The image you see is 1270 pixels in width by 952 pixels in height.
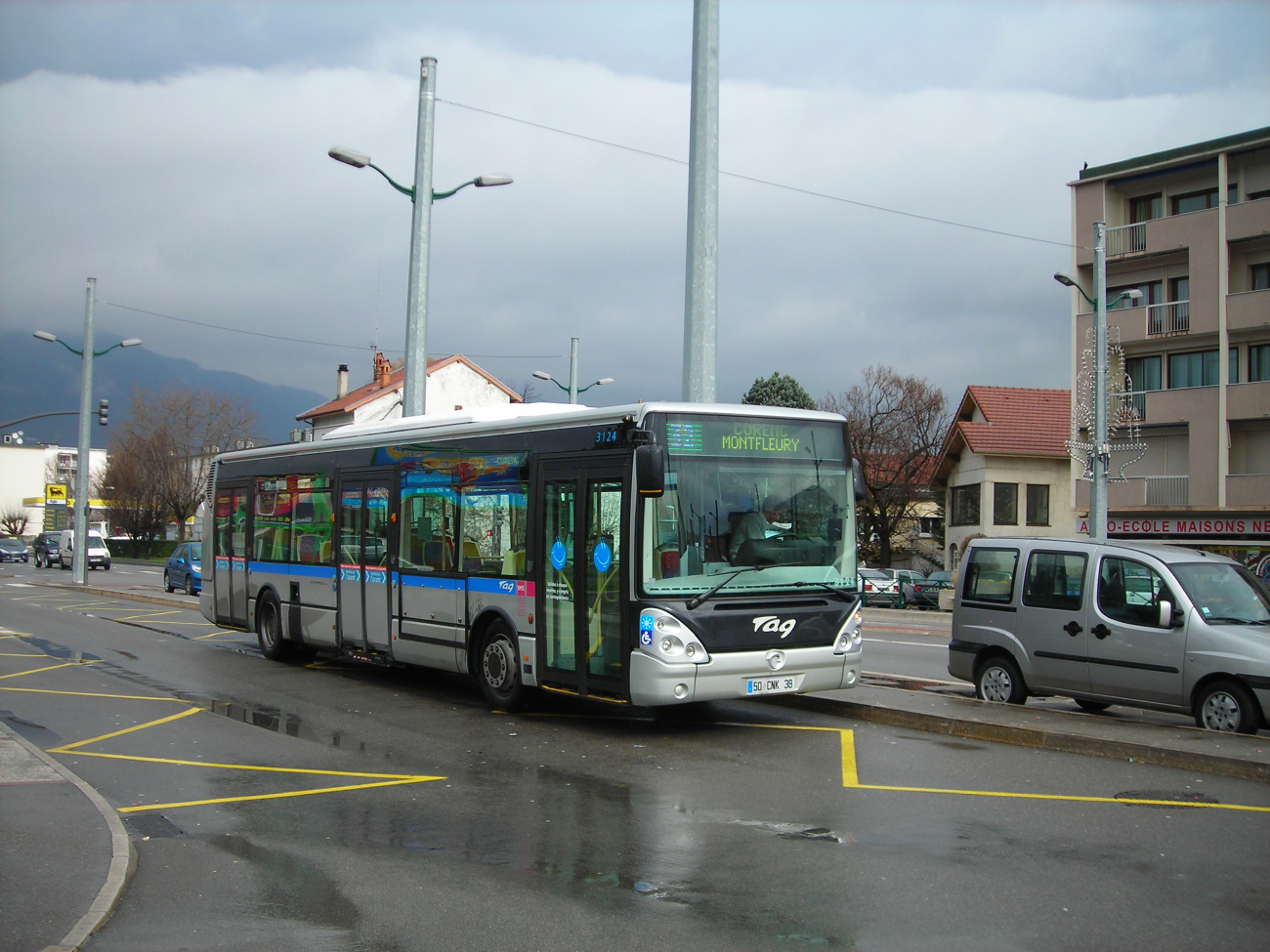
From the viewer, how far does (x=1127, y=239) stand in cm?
4284

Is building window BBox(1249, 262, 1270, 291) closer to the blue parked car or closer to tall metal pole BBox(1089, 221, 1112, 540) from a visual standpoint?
tall metal pole BBox(1089, 221, 1112, 540)

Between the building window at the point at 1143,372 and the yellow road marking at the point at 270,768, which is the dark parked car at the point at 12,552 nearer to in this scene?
the building window at the point at 1143,372

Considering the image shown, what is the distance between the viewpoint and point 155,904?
5684 millimetres

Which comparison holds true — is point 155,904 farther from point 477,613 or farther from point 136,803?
point 477,613

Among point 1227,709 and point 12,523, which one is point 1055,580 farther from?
point 12,523

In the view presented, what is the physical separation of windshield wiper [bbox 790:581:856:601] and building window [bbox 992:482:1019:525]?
4371 centimetres

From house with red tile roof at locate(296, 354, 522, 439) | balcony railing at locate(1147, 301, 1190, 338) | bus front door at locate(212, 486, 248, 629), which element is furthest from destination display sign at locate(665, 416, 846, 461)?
house with red tile roof at locate(296, 354, 522, 439)

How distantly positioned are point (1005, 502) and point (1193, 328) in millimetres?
13307

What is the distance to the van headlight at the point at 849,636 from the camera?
34.9 feet

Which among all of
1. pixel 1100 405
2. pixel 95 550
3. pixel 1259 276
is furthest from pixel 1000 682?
pixel 95 550

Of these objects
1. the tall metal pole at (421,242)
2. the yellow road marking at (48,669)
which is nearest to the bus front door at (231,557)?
the yellow road marking at (48,669)

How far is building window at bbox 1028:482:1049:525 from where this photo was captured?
174 feet

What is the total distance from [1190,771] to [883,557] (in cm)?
5497

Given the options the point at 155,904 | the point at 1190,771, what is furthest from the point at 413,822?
the point at 1190,771
